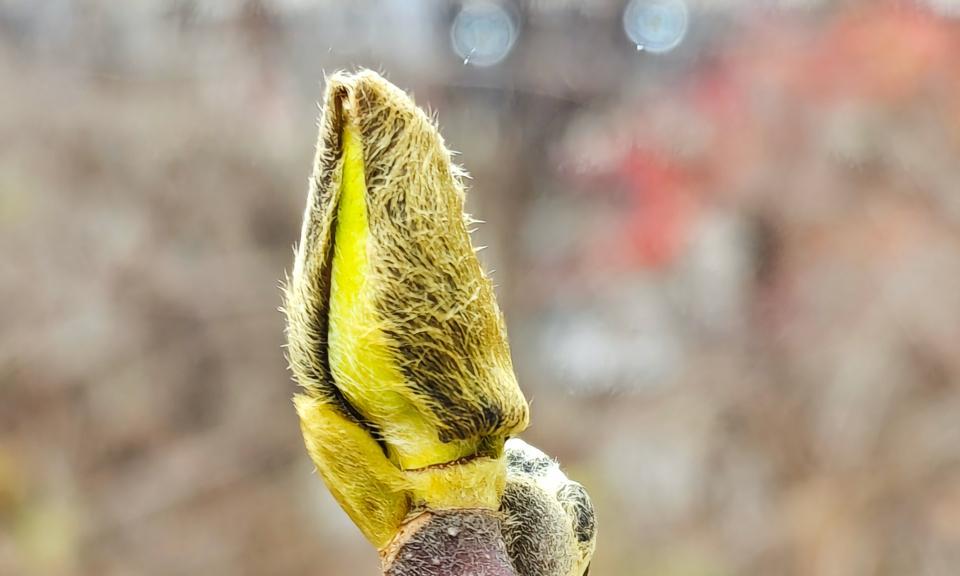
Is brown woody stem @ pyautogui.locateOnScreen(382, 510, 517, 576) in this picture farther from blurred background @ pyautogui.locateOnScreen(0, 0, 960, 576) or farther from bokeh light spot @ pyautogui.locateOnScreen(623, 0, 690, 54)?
bokeh light spot @ pyautogui.locateOnScreen(623, 0, 690, 54)

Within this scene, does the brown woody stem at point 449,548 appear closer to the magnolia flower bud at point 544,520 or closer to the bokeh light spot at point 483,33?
the magnolia flower bud at point 544,520

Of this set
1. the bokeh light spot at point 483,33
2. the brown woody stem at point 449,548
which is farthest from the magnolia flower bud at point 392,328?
the bokeh light spot at point 483,33

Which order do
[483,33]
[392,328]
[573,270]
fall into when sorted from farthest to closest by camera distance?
[573,270], [483,33], [392,328]

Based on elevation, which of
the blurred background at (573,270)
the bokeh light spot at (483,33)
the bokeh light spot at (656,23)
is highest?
the bokeh light spot at (656,23)

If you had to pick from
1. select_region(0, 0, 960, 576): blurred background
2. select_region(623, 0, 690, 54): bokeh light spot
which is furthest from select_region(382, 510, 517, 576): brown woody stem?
select_region(623, 0, 690, 54): bokeh light spot

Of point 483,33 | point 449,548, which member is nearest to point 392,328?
point 449,548

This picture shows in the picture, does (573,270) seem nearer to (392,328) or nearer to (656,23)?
(656,23)
